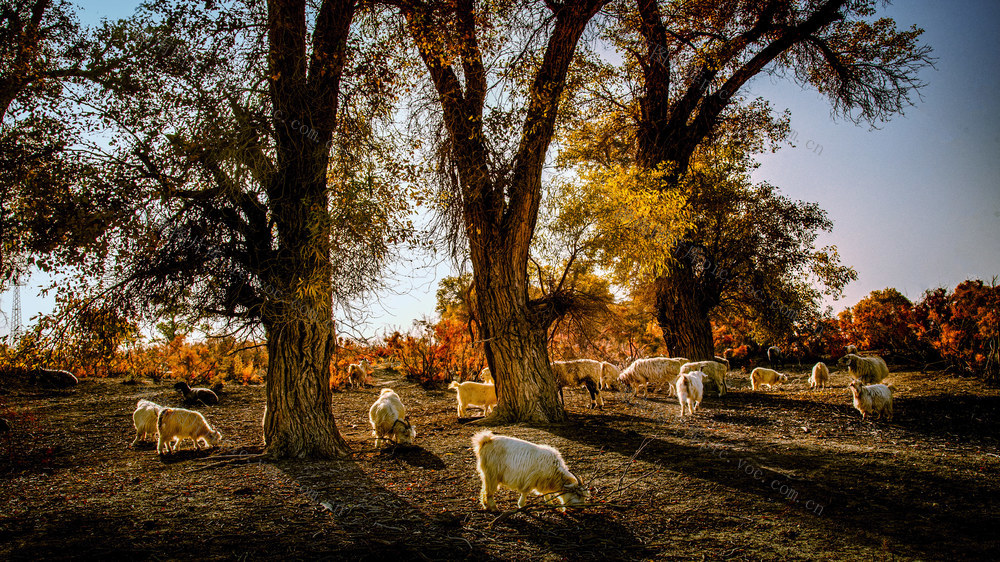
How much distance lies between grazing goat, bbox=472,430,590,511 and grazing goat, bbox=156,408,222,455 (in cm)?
583

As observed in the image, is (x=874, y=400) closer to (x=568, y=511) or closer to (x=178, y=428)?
(x=568, y=511)

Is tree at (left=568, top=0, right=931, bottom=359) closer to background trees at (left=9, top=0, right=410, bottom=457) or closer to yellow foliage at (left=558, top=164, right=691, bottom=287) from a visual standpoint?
yellow foliage at (left=558, top=164, right=691, bottom=287)

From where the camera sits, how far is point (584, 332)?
11.5 meters

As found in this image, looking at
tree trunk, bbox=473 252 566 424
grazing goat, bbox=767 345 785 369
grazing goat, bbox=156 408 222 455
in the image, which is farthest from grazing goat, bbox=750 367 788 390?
grazing goat, bbox=156 408 222 455

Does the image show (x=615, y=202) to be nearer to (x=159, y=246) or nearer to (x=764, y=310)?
(x=764, y=310)

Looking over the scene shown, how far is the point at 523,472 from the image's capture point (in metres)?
4.66

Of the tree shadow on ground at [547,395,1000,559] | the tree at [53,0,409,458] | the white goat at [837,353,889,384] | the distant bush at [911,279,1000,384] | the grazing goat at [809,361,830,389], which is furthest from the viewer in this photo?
the grazing goat at [809,361,830,389]

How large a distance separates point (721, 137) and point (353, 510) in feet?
55.7

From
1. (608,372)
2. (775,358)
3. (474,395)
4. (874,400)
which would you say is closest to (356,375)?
(474,395)

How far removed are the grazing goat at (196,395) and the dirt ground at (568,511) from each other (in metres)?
3.03

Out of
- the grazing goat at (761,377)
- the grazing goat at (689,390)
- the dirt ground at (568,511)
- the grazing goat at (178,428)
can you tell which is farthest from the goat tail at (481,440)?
the grazing goat at (761,377)

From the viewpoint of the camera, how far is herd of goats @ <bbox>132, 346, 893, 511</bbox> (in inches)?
184

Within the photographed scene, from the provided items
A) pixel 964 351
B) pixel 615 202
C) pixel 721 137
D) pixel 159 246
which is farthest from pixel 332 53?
pixel 964 351

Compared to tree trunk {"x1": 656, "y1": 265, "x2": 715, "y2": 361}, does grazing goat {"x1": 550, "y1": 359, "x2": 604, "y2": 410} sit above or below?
below
